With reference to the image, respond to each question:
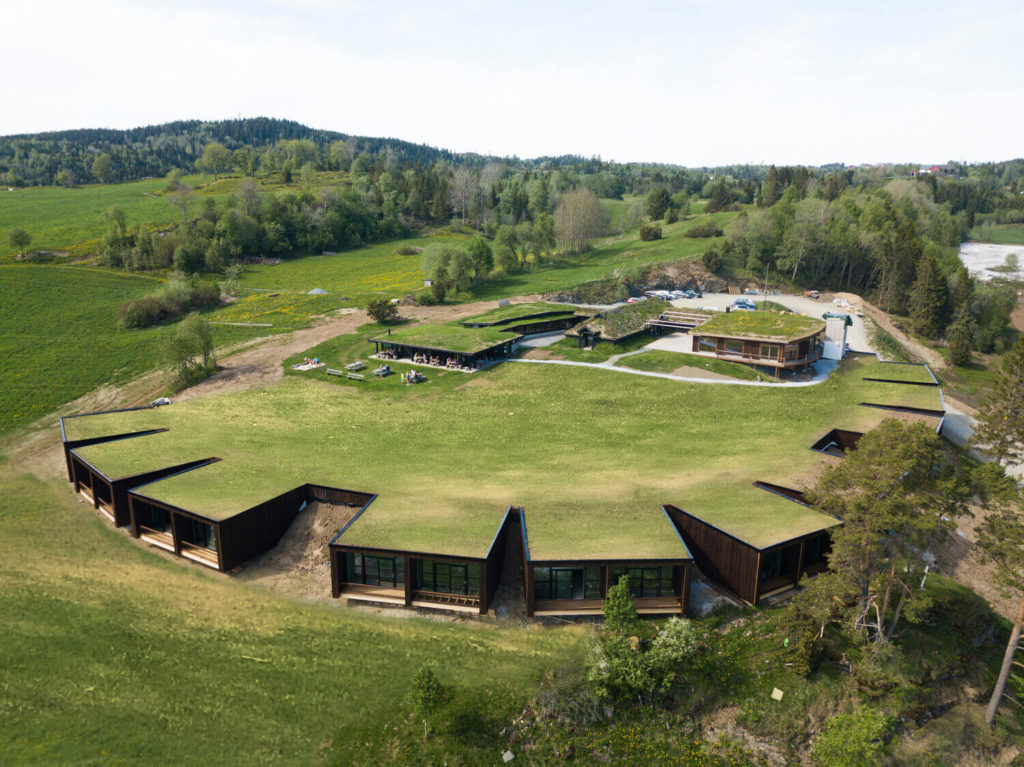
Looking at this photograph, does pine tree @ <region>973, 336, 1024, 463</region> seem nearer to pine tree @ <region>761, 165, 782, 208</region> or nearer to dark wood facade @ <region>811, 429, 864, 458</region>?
dark wood facade @ <region>811, 429, 864, 458</region>

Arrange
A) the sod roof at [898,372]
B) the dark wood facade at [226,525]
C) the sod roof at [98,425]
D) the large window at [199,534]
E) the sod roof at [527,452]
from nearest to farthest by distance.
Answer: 1. the sod roof at [527,452]
2. the dark wood facade at [226,525]
3. the large window at [199,534]
4. the sod roof at [98,425]
5. the sod roof at [898,372]

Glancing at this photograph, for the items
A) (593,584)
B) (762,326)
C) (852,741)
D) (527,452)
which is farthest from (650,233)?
(852,741)

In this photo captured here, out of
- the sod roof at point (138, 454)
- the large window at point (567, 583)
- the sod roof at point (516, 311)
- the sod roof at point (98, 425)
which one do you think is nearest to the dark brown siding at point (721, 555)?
the large window at point (567, 583)

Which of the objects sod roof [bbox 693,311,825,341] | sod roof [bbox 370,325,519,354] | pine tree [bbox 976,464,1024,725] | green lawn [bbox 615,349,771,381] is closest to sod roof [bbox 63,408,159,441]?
sod roof [bbox 370,325,519,354]

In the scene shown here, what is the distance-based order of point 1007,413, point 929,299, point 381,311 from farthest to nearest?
1. point 929,299
2. point 381,311
3. point 1007,413

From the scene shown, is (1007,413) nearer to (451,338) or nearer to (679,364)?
(679,364)

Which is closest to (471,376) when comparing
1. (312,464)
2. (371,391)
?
Result: (371,391)

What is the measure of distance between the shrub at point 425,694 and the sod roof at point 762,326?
176 feet

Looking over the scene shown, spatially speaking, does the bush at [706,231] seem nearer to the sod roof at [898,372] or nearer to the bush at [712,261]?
the bush at [712,261]

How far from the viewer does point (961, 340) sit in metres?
81.5

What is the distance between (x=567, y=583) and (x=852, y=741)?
13.5m

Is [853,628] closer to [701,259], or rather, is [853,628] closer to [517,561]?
[517,561]

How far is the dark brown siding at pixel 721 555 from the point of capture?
3069cm

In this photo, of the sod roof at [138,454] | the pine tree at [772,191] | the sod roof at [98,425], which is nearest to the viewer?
the sod roof at [138,454]
